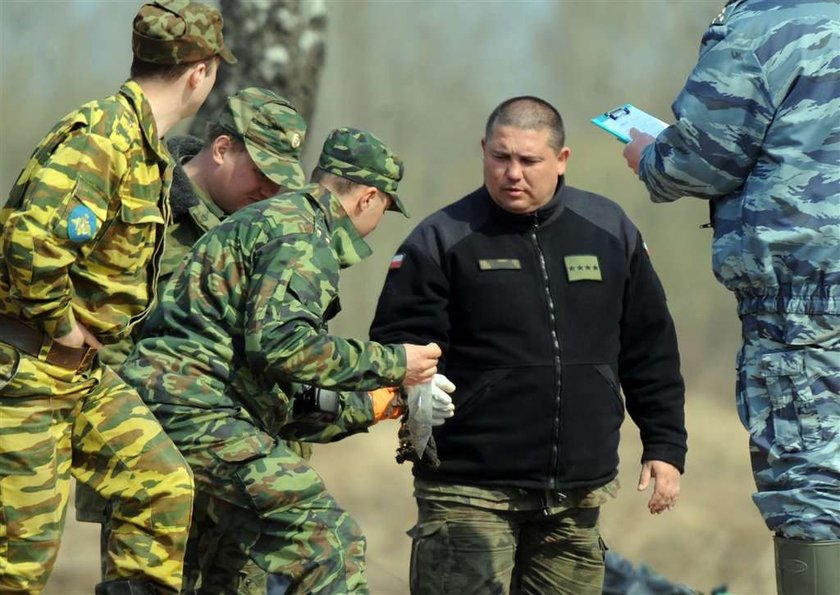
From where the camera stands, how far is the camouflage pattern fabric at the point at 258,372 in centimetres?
473

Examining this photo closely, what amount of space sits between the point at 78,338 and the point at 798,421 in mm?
1969

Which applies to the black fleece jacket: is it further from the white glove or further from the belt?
the belt

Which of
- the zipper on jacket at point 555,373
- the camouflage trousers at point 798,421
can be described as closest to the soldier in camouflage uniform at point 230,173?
the zipper on jacket at point 555,373

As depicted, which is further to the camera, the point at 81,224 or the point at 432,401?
the point at 432,401

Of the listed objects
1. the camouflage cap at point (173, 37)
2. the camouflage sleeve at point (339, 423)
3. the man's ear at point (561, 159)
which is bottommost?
the camouflage sleeve at point (339, 423)

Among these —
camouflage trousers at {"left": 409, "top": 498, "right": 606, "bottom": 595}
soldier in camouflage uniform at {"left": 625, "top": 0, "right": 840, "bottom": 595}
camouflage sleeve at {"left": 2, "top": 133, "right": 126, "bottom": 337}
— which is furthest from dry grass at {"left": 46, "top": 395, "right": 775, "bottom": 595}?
camouflage sleeve at {"left": 2, "top": 133, "right": 126, "bottom": 337}

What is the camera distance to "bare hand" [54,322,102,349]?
4551 mm

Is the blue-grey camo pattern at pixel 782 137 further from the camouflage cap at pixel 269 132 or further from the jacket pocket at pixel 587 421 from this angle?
the camouflage cap at pixel 269 132

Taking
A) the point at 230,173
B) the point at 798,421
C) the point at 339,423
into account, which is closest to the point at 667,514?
the point at 339,423

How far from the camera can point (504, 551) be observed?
214 inches

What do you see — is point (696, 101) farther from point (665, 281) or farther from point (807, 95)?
point (665, 281)

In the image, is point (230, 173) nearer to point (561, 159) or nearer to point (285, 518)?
point (561, 159)

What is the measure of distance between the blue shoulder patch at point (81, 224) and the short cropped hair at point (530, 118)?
5.38 ft

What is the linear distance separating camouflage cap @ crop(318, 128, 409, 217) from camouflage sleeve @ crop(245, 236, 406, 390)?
0.37 meters
